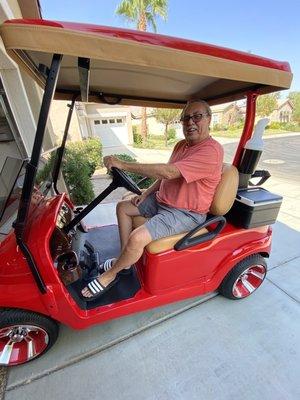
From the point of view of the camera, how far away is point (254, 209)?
71.1 inches

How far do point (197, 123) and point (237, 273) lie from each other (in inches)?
51.5

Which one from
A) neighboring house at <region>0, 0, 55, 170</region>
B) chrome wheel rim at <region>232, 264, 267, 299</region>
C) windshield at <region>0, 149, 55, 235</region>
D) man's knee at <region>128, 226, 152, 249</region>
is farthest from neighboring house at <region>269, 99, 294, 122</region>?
windshield at <region>0, 149, 55, 235</region>

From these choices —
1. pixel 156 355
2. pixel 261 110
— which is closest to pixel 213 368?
pixel 156 355

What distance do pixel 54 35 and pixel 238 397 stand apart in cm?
218

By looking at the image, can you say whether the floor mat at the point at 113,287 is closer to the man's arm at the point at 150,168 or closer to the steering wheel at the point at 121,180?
the steering wheel at the point at 121,180

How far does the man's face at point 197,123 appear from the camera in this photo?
1.76 meters

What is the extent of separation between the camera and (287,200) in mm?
4605

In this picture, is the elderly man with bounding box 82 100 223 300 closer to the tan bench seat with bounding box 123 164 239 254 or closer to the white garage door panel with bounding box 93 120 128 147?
the tan bench seat with bounding box 123 164 239 254

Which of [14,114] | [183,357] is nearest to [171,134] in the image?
[14,114]

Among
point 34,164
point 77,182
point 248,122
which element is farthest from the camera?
point 77,182

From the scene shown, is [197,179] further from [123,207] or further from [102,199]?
[123,207]

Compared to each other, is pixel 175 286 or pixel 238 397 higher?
pixel 175 286

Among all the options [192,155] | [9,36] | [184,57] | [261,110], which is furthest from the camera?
[261,110]

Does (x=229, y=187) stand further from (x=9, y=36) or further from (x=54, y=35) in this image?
(x=9, y=36)
